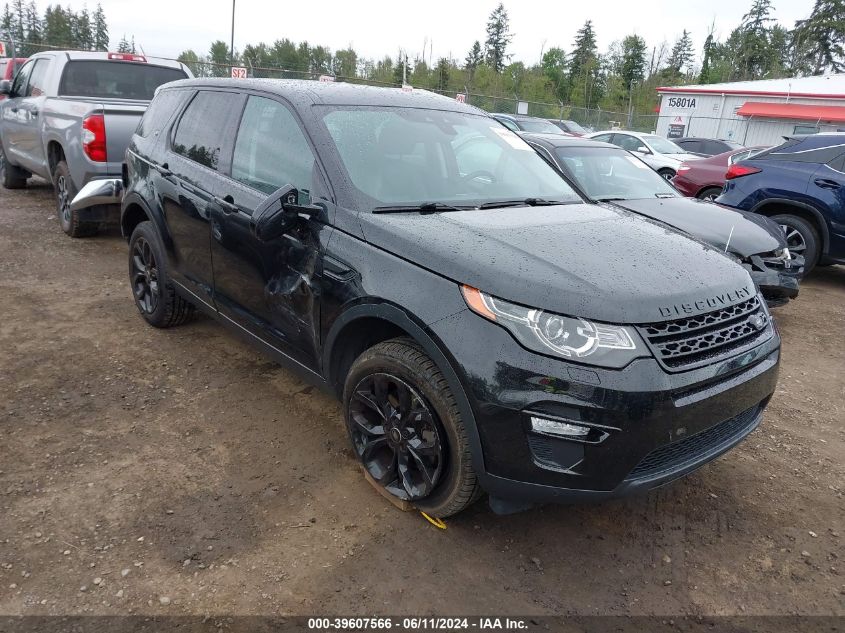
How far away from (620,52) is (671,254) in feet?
257

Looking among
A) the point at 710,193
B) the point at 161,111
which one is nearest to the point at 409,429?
the point at 161,111

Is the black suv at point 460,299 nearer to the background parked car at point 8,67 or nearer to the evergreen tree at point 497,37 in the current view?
the background parked car at point 8,67

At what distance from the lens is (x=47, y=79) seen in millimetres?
7500

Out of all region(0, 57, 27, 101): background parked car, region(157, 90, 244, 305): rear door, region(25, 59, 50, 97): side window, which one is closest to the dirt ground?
region(157, 90, 244, 305): rear door

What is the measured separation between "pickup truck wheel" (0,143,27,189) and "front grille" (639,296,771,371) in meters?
10.4

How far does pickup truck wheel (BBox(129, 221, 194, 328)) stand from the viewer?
441 cm

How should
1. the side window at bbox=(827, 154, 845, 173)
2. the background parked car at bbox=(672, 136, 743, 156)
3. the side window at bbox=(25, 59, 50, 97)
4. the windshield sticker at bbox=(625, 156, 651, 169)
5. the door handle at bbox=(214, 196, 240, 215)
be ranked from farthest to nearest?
the background parked car at bbox=(672, 136, 743, 156)
the side window at bbox=(25, 59, 50, 97)
the side window at bbox=(827, 154, 845, 173)
the windshield sticker at bbox=(625, 156, 651, 169)
the door handle at bbox=(214, 196, 240, 215)

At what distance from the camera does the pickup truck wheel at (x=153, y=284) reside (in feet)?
14.5

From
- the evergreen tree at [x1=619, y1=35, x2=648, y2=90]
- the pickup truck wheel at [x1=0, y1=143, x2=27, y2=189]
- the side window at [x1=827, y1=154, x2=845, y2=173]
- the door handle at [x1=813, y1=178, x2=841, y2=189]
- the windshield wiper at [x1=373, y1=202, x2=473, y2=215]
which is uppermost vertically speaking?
the evergreen tree at [x1=619, y1=35, x2=648, y2=90]

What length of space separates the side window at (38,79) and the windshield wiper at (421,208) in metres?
6.66

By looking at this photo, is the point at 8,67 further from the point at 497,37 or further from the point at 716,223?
the point at 497,37

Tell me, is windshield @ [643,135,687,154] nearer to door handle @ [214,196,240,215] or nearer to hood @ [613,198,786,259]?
hood @ [613,198,786,259]

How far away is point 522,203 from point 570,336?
1.26 metres

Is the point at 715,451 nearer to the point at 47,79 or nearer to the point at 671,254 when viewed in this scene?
the point at 671,254
